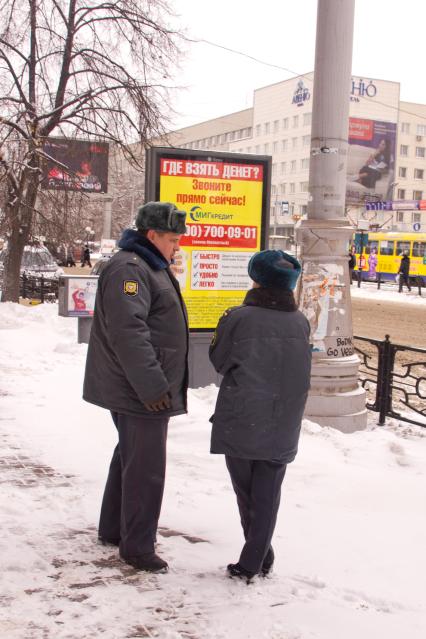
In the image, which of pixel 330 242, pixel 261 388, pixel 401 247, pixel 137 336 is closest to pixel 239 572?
pixel 261 388

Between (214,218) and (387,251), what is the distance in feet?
110

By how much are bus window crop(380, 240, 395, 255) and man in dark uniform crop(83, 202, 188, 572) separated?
37694mm

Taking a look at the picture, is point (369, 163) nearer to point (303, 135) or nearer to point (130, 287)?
point (303, 135)

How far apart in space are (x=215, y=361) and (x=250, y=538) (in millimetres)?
870

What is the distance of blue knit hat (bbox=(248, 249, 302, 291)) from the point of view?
3.55 m

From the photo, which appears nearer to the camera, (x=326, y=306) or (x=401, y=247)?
(x=326, y=306)

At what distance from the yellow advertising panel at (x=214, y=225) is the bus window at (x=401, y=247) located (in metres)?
32.2

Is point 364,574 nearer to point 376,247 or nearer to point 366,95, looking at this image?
point 376,247

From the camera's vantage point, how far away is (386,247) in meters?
40.5

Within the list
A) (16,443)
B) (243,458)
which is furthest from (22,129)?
(243,458)

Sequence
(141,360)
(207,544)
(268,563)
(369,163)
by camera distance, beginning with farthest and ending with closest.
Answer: (369,163), (207,544), (268,563), (141,360)

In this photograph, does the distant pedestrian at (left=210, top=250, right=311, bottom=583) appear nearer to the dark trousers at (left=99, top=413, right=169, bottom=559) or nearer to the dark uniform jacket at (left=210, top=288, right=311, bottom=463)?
the dark uniform jacket at (left=210, top=288, right=311, bottom=463)

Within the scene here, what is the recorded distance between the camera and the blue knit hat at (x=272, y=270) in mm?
3549

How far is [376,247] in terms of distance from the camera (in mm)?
41156
